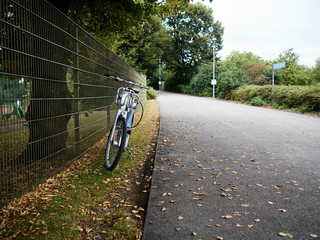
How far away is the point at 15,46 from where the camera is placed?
10.0ft

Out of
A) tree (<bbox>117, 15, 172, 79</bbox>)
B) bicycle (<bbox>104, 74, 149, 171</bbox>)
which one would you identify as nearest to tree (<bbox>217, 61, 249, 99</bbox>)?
tree (<bbox>117, 15, 172, 79</bbox>)

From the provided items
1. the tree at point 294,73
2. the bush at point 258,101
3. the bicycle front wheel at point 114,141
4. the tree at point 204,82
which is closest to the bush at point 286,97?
the bush at point 258,101

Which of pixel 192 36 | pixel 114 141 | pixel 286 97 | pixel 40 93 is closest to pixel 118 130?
pixel 114 141

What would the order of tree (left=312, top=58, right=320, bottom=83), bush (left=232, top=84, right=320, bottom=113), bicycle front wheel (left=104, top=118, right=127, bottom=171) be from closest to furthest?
bicycle front wheel (left=104, top=118, right=127, bottom=171), bush (left=232, top=84, right=320, bottom=113), tree (left=312, top=58, right=320, bottom=83)

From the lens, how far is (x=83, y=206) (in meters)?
3.21

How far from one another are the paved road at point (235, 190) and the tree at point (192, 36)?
4573 centimetres

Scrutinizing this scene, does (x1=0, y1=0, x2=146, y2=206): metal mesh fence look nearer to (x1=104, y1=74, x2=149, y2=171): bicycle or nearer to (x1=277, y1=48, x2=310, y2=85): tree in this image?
(x1=104, y1=74, x2=149, y2=171): bicycle

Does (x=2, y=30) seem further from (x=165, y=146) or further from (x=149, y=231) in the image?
(x=165, y=146)

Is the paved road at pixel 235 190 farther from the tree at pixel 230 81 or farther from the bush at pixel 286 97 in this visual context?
the tree at pixel 230 81

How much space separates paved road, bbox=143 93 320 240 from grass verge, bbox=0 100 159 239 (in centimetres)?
24

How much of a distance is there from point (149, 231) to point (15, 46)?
2524 mm

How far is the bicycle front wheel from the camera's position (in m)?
4.33

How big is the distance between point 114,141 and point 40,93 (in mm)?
1396

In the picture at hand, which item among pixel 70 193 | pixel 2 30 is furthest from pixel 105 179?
pixel 2 30
